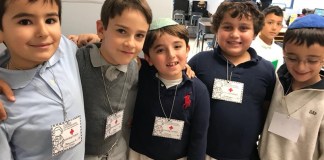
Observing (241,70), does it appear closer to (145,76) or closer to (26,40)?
(145,76)

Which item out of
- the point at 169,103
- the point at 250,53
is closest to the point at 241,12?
the point at 250,53

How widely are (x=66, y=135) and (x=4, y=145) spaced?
203 mm

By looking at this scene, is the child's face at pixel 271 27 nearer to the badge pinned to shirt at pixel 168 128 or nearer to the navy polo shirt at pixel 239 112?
the navy polo shirt at pixel 239 112

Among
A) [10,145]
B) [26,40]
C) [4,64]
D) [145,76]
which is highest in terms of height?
[26,40]

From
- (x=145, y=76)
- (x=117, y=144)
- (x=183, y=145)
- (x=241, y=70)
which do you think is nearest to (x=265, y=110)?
(x=241, y=70)

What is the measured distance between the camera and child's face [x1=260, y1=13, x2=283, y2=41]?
98.7 inches

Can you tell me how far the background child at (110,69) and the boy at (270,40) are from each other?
153 centimetres

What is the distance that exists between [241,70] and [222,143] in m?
0.42

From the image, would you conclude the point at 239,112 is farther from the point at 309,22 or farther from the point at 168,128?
the point at 309,22

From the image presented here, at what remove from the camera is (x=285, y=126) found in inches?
52.4

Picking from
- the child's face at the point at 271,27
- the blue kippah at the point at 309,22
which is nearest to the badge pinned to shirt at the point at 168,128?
the blue kippah at the point at 309,22

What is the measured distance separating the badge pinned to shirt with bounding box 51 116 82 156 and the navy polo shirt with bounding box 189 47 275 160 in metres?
0.73

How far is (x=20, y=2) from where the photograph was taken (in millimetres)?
836

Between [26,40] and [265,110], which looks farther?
[265,110]
